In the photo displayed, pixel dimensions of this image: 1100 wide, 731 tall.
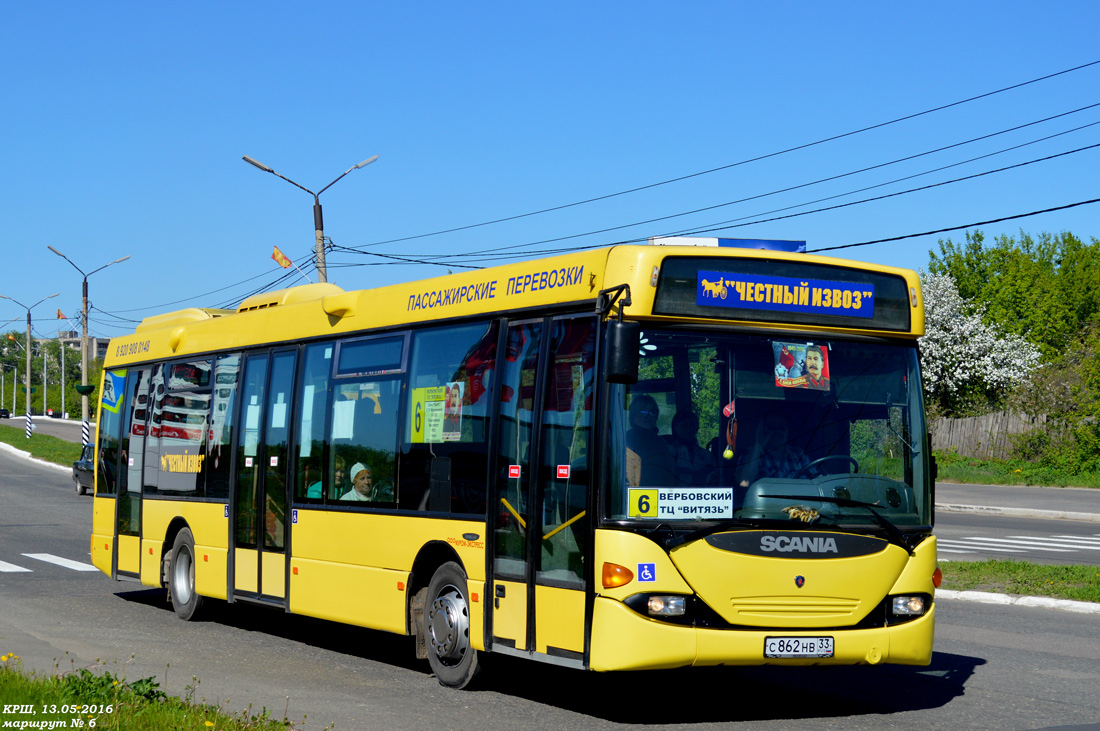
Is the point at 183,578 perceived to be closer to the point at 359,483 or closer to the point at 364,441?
the point at 359,483

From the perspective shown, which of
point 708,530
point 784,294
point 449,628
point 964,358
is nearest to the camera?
point 708,530

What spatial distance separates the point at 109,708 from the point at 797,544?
4111 millimetres

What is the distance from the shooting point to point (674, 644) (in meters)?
7.62

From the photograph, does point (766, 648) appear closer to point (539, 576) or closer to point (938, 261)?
point (539, 576)

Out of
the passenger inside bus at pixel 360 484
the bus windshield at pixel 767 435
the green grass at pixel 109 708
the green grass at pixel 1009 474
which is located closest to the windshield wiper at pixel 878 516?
the bus windshield at pixel 767 435

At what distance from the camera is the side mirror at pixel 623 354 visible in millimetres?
7578

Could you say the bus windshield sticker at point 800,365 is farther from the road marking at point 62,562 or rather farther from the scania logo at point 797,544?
the road marking at point 62,562

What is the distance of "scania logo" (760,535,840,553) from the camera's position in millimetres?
7863

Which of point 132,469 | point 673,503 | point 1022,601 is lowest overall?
point 1022,601

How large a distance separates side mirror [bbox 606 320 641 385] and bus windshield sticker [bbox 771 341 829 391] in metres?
1.11

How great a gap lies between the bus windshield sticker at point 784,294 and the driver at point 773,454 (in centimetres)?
78

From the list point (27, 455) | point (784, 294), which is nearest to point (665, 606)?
point (784, 294)

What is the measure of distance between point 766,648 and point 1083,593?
806 centimetres

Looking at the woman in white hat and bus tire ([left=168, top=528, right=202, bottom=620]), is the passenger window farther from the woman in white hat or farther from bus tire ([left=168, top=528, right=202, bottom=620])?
bus tire ([left=168, top=528, right=202, bottom=620])
